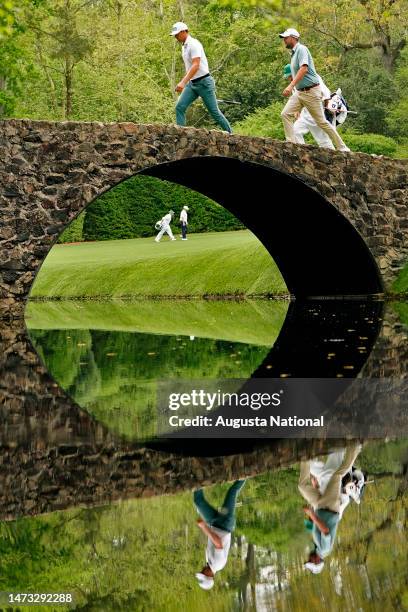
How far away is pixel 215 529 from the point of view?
454 cm

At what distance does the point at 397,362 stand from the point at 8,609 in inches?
274

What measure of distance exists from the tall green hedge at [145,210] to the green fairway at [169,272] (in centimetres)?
669

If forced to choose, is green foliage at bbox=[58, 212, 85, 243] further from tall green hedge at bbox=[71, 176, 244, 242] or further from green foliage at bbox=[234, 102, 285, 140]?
green foliage at bbox=[234, 102, 285, 140]

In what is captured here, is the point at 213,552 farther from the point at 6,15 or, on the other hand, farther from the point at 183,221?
the point at 183,221

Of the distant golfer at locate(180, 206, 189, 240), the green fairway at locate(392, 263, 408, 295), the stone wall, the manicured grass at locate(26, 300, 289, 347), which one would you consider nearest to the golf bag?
the manicured grass at locate(26, 300, 289, 347)

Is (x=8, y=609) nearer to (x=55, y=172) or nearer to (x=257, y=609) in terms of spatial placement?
(x=257, y=609)

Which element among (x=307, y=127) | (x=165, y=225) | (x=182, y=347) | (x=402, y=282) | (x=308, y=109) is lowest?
(x=182, y=347)

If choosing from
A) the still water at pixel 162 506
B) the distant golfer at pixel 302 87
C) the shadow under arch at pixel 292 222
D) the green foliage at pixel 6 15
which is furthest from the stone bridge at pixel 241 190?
the still water at pixel 162 506

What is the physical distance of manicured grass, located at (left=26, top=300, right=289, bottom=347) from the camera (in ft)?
50.3

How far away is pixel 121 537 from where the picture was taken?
4.53m

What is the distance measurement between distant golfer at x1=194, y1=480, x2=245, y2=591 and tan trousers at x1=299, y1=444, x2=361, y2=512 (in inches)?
11.7

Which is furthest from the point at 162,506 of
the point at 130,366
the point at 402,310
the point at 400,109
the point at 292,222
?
the point at 400,109

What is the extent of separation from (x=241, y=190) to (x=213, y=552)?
1666 centimetres

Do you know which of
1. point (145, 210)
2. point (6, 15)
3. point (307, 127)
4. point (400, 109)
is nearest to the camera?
point (307, 127)
